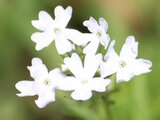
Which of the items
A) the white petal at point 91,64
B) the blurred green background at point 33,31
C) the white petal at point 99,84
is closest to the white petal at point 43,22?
the white petal at point 91,64

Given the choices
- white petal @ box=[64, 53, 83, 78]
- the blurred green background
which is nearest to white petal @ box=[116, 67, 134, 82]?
white petal @ box=[64, 53, 83, 78]

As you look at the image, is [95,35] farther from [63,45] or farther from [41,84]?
[41,84]

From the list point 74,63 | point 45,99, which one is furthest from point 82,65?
point 45,99

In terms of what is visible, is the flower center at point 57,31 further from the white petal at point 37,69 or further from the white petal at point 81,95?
the white petal at point 81,95

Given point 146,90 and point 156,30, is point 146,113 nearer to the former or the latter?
point 146,90

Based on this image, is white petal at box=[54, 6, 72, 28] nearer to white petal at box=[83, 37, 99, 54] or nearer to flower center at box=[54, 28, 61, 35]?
flower center at box=[54, 28, 61, 35]

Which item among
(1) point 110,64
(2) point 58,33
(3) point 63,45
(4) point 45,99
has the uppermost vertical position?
(2) point 58,33
